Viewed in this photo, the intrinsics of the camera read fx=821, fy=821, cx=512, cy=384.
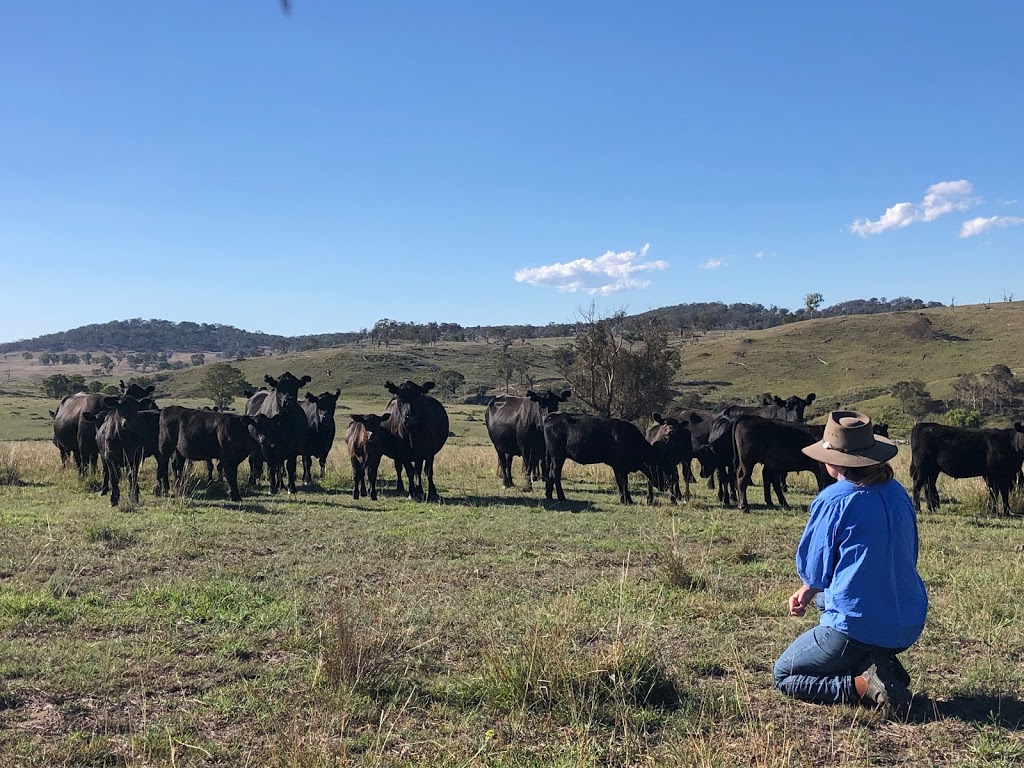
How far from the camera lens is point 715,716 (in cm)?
509

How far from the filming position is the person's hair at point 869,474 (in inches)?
212

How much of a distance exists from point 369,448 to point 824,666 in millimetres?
12446

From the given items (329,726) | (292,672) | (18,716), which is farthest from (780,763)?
(18,716)

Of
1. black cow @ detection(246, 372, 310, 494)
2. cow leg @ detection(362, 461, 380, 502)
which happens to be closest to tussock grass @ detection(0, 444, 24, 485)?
black cow @ detection(246, 372, 310, 494)

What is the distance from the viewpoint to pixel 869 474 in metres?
5.40

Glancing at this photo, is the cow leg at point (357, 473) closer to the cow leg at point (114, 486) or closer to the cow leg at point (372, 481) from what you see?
the cow leg at point (372, 481)

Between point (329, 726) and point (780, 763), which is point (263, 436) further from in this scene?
point (780, 763)

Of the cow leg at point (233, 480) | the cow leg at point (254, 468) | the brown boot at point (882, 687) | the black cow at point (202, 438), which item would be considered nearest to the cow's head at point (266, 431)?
the black cow at point (202, 438)

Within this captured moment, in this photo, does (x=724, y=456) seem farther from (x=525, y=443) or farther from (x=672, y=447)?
(x=525, y=443)

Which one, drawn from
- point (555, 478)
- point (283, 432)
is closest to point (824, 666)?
point (555, 478)

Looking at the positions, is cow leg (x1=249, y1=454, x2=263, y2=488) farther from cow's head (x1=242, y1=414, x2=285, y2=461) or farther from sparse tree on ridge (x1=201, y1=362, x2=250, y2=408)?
sparse tree on ridge (x1=201, y1=362, x2=250, y2=408)

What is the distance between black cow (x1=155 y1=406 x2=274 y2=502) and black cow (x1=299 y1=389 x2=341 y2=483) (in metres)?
3.59

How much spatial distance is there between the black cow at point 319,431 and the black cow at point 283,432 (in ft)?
2.97

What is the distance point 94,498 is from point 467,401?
73.4 meters
